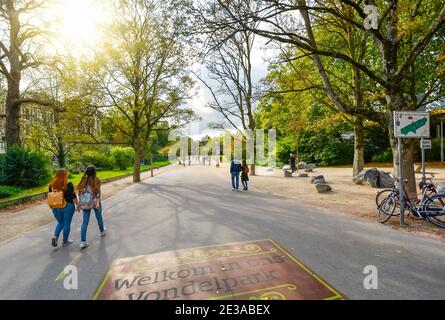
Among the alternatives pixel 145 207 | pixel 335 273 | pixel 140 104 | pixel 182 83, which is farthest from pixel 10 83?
pixel 335 273

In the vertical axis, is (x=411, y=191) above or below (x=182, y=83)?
below

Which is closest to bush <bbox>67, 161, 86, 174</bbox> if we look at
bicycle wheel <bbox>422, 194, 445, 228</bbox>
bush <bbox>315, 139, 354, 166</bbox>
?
bush <bbox>315, 139, 354, 166</bbox>

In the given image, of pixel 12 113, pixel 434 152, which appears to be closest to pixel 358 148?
pixel 434 152

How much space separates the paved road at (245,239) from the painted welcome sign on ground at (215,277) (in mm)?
286

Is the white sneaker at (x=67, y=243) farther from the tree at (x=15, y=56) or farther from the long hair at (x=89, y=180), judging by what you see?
the tree at (x=15, y=56)

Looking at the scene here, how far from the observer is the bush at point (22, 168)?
47.3ft

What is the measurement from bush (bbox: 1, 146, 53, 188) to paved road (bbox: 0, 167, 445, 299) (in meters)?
9.92

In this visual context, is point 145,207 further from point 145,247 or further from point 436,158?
point 436,158

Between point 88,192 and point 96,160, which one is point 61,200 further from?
point 96,160

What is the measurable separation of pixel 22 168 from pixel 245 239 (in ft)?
52.0
